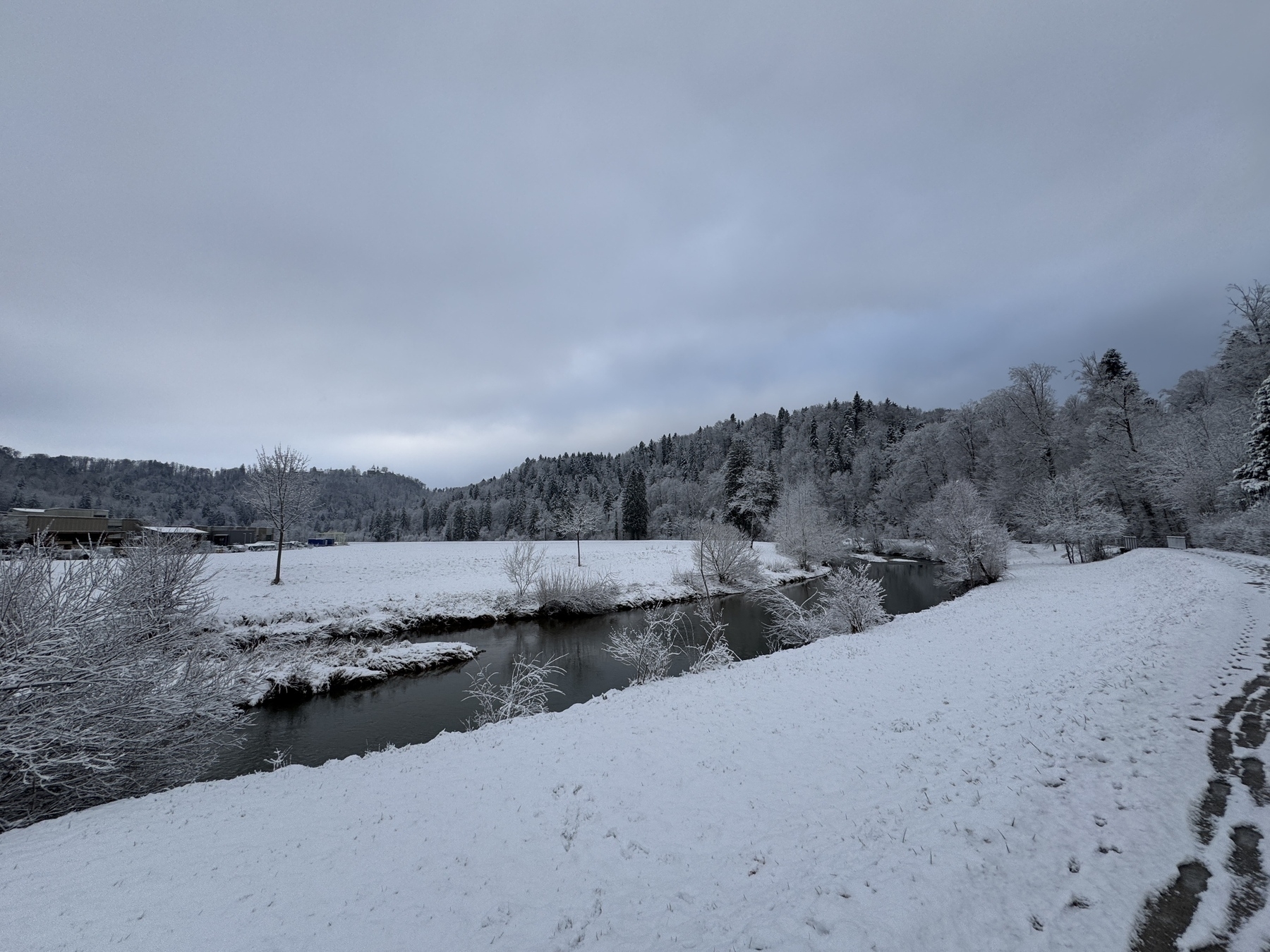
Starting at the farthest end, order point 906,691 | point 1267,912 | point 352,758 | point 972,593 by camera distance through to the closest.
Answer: point 972,593 < point 906,691 < point 352,758 < point 1267,912

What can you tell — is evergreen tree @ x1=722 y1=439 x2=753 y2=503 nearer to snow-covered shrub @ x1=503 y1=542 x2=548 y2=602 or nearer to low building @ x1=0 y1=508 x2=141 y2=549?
snow-covered shrub @ x1=503 y1=542 x2=548 y2=602

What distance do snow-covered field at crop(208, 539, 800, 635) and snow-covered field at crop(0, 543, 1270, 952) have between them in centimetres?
1107

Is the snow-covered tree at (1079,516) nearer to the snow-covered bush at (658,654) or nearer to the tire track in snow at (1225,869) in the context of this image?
the snow-covered bush at (658,654)

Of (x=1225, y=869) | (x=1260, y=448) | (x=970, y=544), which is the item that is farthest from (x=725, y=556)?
(x=1225, y=869)

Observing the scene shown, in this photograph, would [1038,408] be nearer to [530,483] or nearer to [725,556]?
[725,556]

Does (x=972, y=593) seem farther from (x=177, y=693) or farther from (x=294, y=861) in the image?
(x=177, y=693)

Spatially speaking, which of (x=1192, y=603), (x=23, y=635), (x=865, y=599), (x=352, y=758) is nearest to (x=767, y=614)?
(x=865, y=599)

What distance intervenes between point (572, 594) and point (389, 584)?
10.5 metres

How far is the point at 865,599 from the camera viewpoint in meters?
17.5

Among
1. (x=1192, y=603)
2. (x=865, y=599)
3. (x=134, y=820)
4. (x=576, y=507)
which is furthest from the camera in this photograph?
(x=576, y=507)

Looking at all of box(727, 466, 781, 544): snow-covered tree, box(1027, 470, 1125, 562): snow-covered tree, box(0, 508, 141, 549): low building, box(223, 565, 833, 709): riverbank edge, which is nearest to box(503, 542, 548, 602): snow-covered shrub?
box(223, 565, 833, 709): riverbank edge

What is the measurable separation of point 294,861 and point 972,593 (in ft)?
86.7

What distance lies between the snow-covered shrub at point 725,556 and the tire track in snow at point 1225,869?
874 inches

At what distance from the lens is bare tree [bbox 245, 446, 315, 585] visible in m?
24.8
